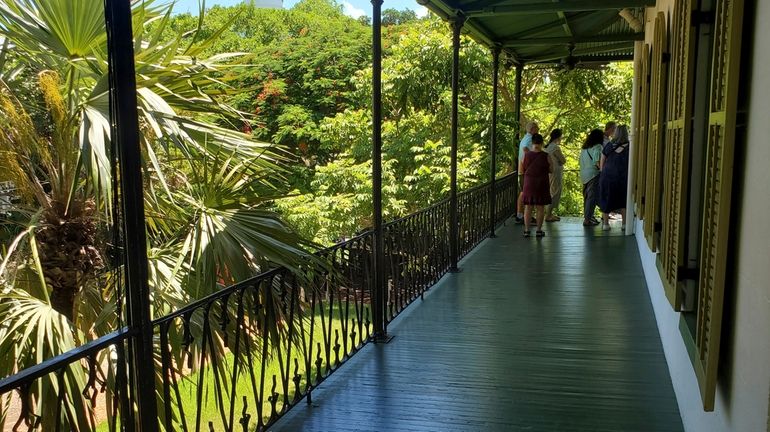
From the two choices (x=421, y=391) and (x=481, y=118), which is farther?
(x=481, y=118)

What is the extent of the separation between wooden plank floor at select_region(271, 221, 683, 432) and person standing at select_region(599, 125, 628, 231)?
2255 millimetres

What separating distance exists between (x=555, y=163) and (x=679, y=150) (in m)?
7.00

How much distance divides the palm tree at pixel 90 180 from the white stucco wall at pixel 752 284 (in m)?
2.09

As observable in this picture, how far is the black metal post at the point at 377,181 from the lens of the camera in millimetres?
4406

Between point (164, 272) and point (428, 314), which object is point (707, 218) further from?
point (428, 314)

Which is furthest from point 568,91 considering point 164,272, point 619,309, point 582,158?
point 164,272

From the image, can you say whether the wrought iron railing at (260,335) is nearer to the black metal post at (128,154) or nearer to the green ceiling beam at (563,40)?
the black metal post at (128,154)

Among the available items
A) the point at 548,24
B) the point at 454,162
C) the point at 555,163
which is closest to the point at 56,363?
the point at 454,162

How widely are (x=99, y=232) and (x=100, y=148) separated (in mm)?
909

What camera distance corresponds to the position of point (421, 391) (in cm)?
378

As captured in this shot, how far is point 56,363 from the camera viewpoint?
1.86m

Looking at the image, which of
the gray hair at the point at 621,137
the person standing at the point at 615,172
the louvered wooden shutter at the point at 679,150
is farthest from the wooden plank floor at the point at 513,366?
the gray hair at the point at 621,137

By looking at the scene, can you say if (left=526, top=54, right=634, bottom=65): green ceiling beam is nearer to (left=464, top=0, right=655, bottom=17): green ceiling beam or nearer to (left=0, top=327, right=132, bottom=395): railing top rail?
(left=464, top=0, right=655, bottom=17): green ceiling beam

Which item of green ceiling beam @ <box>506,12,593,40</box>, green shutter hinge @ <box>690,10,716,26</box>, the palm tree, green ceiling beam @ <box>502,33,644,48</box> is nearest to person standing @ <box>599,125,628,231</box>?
green ceiling beam @ <box>502,33,644,48</box>
